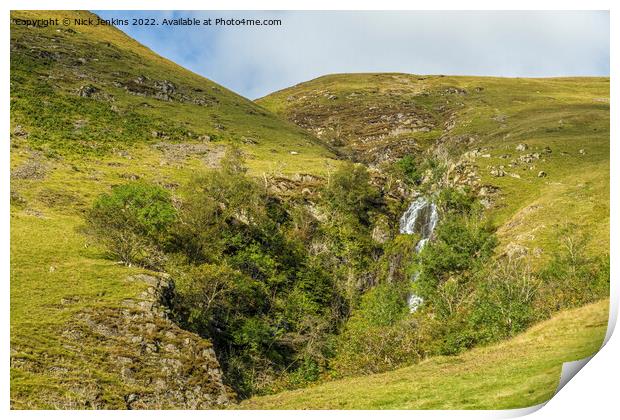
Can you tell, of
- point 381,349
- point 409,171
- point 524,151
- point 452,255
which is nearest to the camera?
point 381,349

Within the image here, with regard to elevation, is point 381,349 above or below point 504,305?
below

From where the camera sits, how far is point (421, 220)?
318ft

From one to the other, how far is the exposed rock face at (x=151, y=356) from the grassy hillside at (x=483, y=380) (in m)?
4.55

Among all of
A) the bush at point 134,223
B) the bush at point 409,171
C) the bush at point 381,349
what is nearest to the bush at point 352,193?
the bush at point 409,171

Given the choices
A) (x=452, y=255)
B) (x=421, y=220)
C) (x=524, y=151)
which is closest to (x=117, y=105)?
(x=421, y=220)

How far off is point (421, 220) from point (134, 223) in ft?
183

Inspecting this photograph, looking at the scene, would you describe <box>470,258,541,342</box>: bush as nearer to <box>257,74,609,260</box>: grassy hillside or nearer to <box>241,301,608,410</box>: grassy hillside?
<box>241,301,608,410</box>: grassy hillside

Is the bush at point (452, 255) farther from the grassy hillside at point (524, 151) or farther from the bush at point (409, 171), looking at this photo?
the bush at point (409, 171)

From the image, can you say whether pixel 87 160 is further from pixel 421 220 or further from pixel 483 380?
pixel 483 380

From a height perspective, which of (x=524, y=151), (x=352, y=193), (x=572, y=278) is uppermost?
(x=524, y=151)

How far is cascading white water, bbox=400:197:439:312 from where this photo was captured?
303 ft

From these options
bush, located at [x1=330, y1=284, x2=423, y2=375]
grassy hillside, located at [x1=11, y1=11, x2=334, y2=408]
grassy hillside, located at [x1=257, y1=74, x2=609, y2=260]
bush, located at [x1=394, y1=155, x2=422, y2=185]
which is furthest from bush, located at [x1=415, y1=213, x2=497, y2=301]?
bush, located at [x1=394, y1=155, x2=422, y2=185]

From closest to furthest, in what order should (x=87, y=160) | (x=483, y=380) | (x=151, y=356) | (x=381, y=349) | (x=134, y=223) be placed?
(x=483, y=380) < (x=151, y=356) < (x=381, y=349) < (x=134, y=223) < (x=87, y=160)
